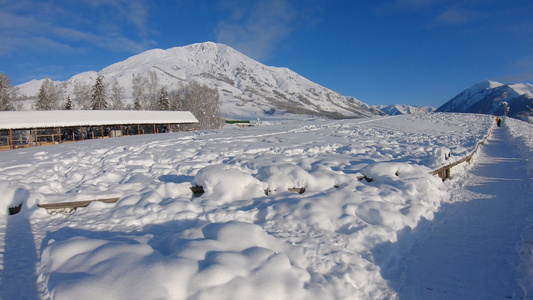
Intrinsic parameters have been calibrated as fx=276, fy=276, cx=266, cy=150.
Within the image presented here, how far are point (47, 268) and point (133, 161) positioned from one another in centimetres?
657

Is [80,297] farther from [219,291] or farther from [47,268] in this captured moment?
[219,291]

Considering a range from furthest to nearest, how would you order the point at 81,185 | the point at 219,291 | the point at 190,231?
the point at 81,185 → the point at 190,231 → the point at 219,291

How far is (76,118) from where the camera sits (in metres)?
26.1

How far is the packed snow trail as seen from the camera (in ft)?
10.3

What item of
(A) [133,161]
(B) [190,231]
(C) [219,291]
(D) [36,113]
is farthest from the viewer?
(D) [36,113]

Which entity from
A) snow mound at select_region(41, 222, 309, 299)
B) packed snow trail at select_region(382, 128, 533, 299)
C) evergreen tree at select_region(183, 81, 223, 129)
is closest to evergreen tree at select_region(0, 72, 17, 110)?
evergreen tree at select_region(183, 81, 223, 129)

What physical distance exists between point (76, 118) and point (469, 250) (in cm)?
3074

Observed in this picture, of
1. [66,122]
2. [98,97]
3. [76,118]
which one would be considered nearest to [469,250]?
[66,122]

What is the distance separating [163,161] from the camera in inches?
361

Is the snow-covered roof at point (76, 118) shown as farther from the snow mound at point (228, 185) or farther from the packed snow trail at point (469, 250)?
the packed snow trail at point (469, 250)

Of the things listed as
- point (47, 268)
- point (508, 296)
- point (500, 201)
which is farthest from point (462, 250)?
point (47, 268)

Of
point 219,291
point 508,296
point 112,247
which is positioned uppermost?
point 112,247

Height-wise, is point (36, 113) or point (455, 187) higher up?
point (36, 113)

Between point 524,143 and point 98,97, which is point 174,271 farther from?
point 98,97
